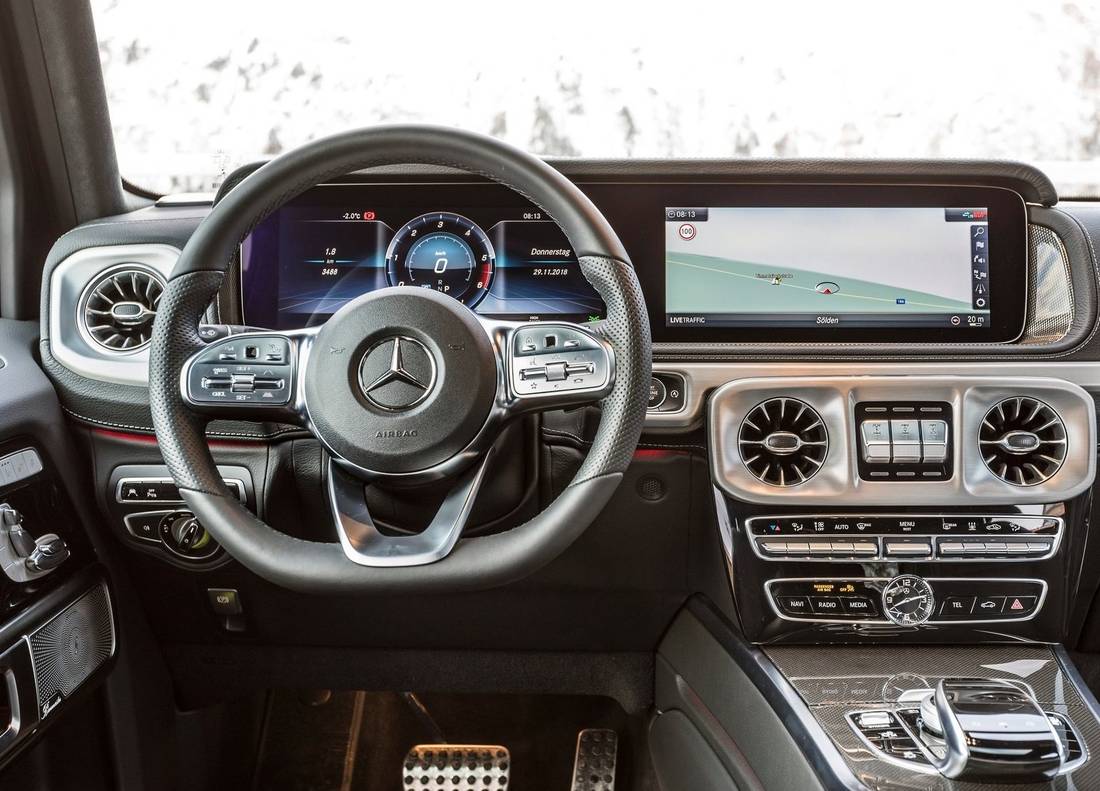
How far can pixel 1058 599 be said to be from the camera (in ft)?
4.95

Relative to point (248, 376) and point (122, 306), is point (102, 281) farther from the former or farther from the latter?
point (248, 376)

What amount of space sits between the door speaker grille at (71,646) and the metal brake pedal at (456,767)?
701 millimetres

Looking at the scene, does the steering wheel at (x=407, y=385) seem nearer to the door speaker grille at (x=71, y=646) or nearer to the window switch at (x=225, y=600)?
the door speaker grille at (x=71, y=646)

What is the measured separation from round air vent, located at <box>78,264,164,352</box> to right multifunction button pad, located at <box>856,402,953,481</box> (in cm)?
114

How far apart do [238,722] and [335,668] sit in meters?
0.35

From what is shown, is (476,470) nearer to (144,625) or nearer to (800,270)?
(800,270)

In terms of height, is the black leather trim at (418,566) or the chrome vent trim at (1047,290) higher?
the chrome vent trim at (1047,290)

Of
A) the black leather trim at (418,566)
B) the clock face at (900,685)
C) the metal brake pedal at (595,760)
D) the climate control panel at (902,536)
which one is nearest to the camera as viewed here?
the black leather trim at (418,566)

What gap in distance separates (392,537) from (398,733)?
42.4 inches

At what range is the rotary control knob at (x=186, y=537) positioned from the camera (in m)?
1.57

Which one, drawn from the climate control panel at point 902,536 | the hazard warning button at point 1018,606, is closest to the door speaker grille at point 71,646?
the climate control panel at point 902,536

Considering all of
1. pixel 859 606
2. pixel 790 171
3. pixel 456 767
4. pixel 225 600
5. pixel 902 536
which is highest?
pixel 790 171

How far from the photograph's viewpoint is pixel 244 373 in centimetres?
119

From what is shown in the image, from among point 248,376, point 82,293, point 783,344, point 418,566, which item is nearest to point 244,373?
point 248,376
